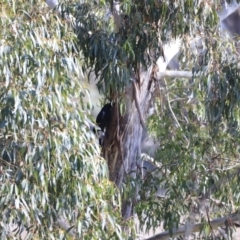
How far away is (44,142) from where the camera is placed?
3.48m

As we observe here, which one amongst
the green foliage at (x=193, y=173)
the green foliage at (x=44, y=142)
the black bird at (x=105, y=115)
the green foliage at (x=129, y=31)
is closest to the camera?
the green foliage at (x=44, y=142)

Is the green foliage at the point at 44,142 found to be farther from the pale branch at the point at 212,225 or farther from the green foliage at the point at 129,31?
the pale branch at the point at 212,225

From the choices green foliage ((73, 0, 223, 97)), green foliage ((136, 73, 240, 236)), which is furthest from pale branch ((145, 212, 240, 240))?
Result: green foliage ((73, 0, 223, 97))

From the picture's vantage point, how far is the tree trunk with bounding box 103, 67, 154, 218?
5426 millimetres

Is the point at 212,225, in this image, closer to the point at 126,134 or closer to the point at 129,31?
the point at 126,134

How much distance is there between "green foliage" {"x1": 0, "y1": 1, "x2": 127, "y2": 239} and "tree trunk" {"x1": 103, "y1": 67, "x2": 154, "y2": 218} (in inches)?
60.8

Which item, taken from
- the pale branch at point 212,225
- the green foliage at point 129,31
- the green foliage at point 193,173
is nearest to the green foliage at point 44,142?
the green foliage at point 129,31

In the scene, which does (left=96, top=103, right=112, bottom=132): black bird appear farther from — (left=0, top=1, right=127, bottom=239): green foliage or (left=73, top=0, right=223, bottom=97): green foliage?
(left=0, top=1, right=127, bottom=239): green foliage

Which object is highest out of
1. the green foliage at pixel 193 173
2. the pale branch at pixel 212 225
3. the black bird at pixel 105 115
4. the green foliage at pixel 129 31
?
the green foliage at pixel 129 31

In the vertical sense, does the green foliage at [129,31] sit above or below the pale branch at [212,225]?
above

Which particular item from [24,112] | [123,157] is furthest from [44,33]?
[123,157]

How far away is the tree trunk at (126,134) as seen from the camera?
543 centimetres

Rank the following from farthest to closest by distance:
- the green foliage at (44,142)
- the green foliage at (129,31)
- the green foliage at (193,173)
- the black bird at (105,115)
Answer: the black bird at (105,115) < the green foliage at (193,173) < the green foliage at (129,31) < the green foliage at (44,142)

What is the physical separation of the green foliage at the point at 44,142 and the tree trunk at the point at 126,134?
154cm
